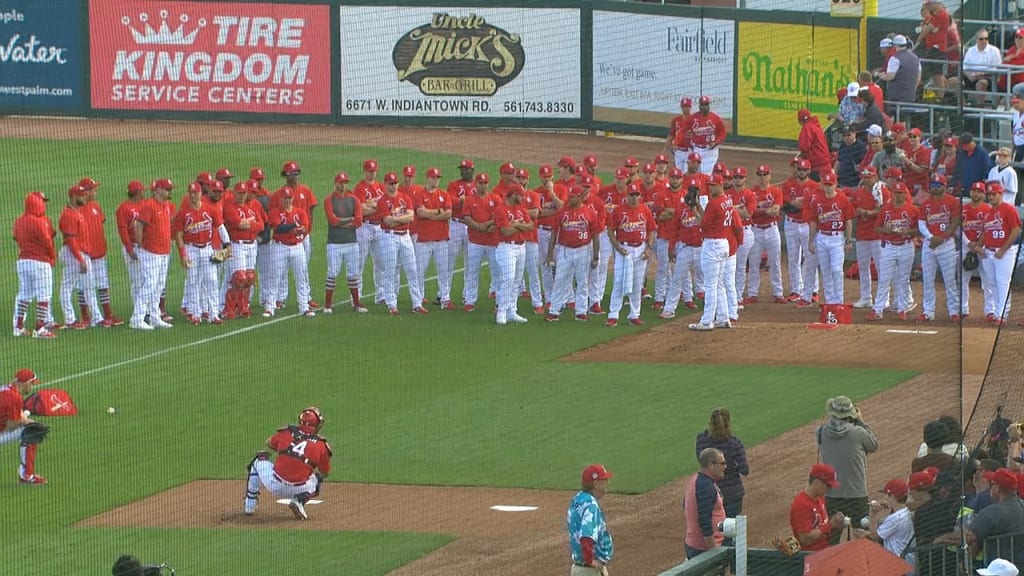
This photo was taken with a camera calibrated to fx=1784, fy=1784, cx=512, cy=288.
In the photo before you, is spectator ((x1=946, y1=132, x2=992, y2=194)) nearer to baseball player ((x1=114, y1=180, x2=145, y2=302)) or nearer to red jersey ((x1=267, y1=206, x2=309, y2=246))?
red jersey ((x1=267, y1=206, x2=309, y2=246))

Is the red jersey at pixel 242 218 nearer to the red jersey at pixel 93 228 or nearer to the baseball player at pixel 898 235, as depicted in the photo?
the red jersey at pixel 93 228

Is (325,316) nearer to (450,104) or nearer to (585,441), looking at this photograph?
(585,441)

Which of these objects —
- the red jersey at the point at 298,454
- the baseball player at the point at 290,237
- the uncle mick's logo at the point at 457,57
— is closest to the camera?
the red jersey at the point at 298,454

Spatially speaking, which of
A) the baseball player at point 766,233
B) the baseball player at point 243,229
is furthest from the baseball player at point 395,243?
the baseball player at point 766,233

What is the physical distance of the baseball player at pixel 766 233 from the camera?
2009 cm

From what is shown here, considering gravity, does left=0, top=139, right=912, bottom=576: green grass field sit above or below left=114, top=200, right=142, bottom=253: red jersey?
→ below

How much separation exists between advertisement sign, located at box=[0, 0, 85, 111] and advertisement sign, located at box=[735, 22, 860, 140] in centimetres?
→ 1080

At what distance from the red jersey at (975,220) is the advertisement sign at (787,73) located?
8.22 metres

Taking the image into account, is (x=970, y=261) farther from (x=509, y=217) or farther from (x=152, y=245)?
(x=152, y=245)

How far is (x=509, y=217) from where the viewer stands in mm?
19453

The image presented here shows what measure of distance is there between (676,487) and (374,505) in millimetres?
2364

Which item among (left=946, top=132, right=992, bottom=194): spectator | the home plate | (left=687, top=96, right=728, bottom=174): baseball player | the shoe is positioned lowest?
the home plate

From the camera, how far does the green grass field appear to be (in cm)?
1291

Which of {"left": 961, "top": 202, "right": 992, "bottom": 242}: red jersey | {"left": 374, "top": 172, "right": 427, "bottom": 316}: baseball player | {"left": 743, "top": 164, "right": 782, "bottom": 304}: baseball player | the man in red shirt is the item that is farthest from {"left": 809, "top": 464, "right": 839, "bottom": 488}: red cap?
{"left": 374, "top": 172, "right": 427, "bottom": 316}: baseball player
